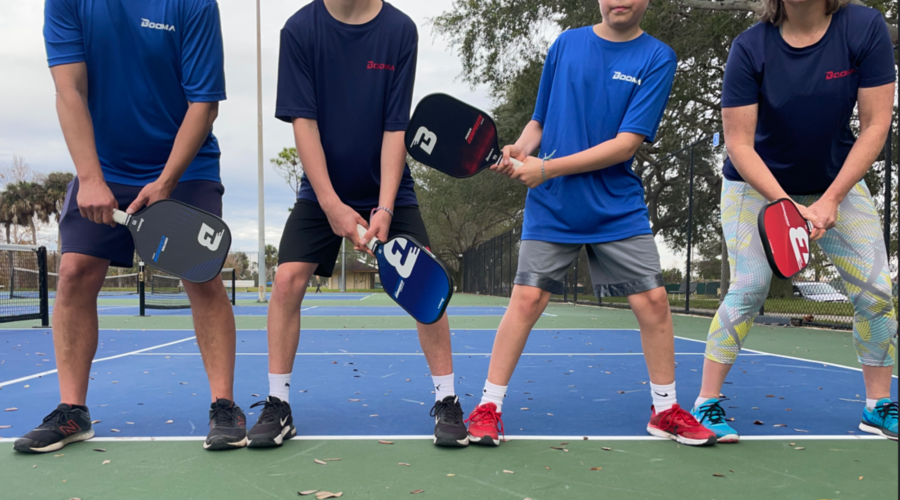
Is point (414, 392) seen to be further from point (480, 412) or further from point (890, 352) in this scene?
point (890, 352)

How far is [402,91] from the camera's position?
2779 mm

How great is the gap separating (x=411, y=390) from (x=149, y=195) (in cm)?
196

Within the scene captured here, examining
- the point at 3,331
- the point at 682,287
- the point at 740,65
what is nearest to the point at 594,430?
the point at 740,65

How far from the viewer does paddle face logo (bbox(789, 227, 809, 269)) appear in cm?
222

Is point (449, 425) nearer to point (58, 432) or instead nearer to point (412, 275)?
point (412, 275)

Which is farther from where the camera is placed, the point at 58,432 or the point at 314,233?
the point at 314,233

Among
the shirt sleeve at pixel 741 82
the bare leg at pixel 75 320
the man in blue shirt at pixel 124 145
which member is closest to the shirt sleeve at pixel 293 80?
the man in blue shirt at pixel 124 145

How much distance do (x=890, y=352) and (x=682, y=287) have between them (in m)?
9.64

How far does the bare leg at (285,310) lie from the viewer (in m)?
2.69

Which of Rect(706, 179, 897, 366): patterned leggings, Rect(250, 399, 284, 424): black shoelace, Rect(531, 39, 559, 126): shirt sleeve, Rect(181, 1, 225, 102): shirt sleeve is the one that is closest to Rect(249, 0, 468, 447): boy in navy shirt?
Rect(250, 399, 284, 424): black shoelace

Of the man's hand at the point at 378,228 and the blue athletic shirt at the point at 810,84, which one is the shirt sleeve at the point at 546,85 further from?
the man's hand at the point at 378,228

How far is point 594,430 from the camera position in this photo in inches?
111

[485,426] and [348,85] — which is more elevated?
[348,85]

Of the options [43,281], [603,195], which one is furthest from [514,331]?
[43,281]
